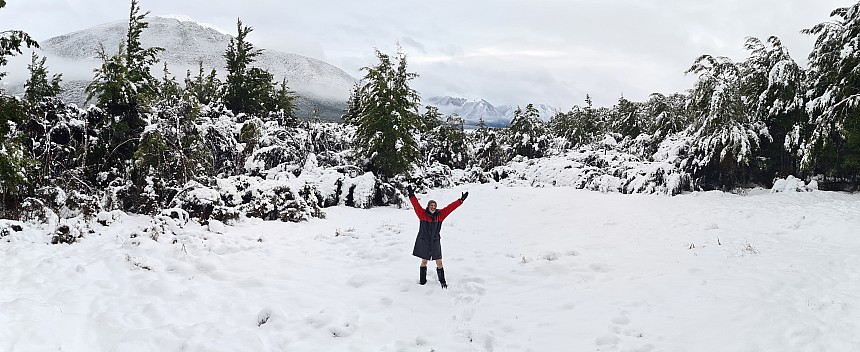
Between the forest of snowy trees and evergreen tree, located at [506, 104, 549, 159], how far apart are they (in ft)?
21.9

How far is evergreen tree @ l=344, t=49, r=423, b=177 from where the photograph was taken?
15367 mm

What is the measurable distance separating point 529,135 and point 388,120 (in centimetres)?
1664

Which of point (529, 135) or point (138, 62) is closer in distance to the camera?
point (138, 62)

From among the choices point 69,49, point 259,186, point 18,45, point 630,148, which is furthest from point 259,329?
point 69,49

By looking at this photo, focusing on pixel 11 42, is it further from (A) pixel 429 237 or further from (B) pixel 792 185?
(B) pixel 792 185

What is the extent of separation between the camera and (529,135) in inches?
1169

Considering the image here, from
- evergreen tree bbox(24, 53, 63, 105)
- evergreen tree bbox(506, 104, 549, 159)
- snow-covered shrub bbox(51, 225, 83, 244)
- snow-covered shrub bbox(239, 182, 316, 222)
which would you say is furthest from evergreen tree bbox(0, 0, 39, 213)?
evergreen tree bbox(506, 104, 549, 159)

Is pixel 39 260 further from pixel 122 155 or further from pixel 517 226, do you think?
pixel 517 226

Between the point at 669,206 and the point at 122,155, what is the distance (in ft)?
49.3

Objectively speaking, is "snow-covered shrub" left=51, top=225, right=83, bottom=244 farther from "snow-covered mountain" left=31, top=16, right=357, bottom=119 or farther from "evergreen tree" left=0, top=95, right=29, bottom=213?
"snow-covered mountain" left=31, top=16, right=357, bottom=119

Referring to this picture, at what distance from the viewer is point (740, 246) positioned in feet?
25.6

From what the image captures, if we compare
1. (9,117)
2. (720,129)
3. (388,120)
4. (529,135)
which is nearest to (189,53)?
(529,135)

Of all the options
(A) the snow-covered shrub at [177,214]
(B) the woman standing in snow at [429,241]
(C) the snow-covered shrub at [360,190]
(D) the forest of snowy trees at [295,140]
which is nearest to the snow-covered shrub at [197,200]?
(D) the forest of snowy trees at [295,140]

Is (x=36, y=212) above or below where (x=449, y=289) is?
above
